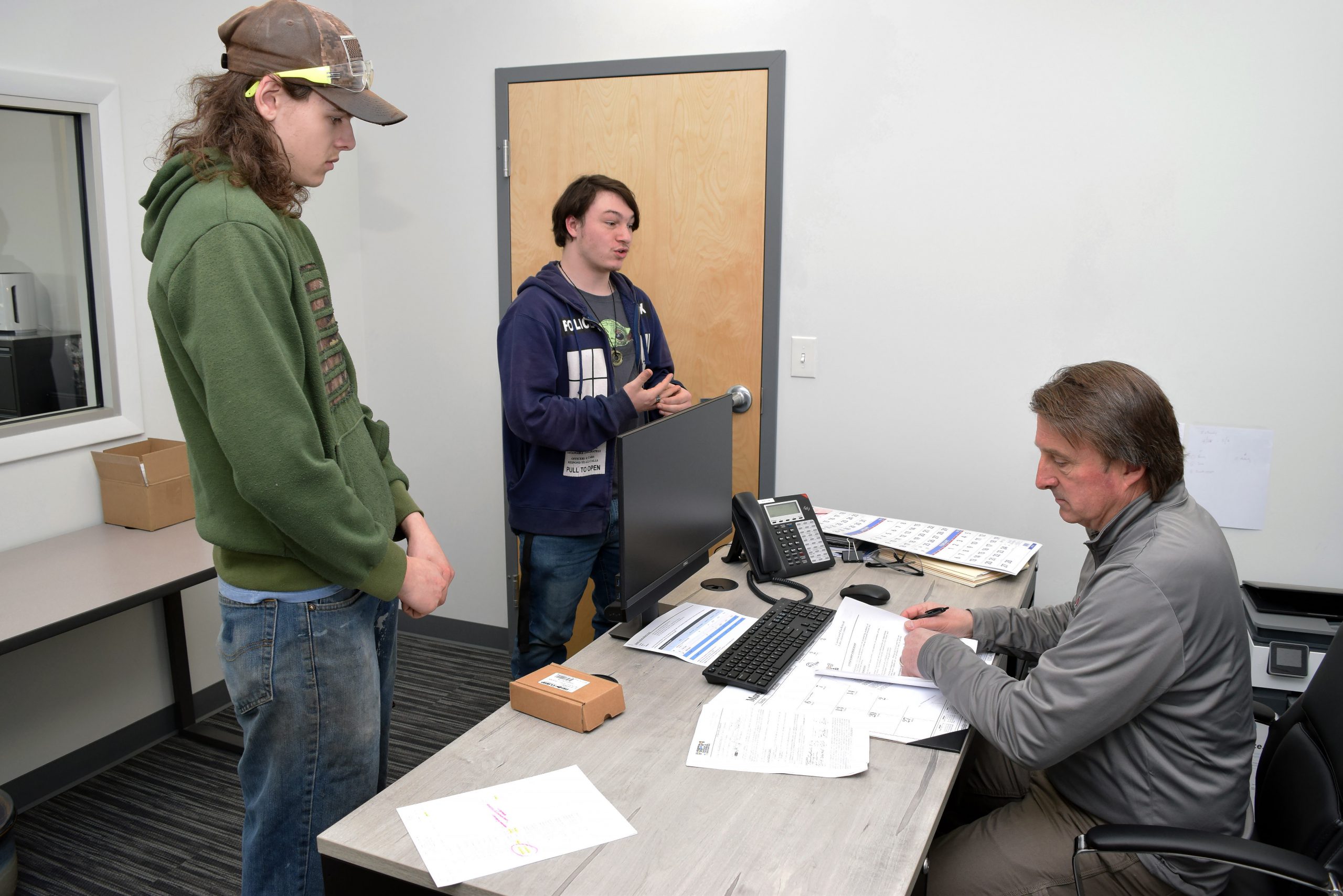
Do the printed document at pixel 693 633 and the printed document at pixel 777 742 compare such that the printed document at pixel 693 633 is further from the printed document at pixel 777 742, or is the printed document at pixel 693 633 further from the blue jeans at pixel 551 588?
the blue jeans at pixel 551 588

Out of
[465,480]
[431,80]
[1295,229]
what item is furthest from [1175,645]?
[431,80]

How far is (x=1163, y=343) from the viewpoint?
2.73m

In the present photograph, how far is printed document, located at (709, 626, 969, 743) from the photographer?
151 centimetres

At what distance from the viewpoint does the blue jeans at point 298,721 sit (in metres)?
1.47

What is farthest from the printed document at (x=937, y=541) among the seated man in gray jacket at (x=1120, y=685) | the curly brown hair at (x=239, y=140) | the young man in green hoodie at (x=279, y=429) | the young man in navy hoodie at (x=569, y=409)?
the curly brown hair at (x=239, y=140)

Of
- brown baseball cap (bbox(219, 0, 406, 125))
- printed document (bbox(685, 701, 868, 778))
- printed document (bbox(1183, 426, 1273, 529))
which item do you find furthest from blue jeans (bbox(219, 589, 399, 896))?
printed document (bbox(1183, 426, 1273, 529))

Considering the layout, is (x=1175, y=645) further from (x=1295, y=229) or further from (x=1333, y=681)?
(x=1295, y=229)

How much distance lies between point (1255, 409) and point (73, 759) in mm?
3574

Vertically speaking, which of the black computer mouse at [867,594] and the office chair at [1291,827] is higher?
the black computer mouse at [867,594]

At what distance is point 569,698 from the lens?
1.50 metres

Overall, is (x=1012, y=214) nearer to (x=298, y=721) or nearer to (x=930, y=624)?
(x=930, y=624)

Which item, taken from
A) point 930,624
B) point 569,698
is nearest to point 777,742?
point 569,698

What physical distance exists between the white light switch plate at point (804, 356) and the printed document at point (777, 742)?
1730mm

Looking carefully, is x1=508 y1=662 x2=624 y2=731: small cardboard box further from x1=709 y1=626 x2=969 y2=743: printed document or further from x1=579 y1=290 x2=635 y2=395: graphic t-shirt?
x1=579 y1=290 x2=635 y2=395: graphic t-shirt
